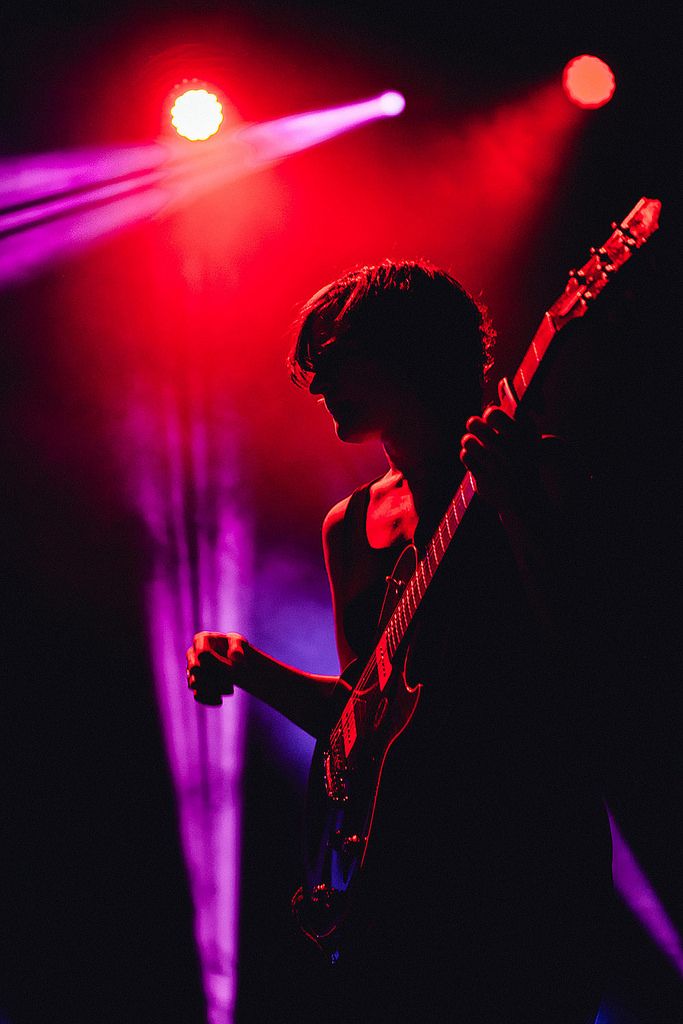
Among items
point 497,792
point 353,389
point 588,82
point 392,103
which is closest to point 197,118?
point 392,103

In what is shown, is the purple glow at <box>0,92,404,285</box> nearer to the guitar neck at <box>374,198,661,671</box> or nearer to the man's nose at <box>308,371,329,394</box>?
the man's nose at <box>308,371,329,394</box>

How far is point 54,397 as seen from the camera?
349 centimetres

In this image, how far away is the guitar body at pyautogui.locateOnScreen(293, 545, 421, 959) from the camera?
133 centimetres

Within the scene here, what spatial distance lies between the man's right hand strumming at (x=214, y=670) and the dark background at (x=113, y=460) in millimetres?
1402

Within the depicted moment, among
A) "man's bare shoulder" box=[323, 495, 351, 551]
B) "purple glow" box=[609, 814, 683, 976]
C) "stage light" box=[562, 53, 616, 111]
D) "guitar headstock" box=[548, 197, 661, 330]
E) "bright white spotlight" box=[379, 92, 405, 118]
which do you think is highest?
"bright white spotlight" box=[379, 92, 405, 118]

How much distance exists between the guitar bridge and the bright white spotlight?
3092 mm

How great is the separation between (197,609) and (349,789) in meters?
2.05

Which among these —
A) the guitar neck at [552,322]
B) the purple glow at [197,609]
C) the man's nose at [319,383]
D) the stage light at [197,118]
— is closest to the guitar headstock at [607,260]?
the guitar neck at [552,322]

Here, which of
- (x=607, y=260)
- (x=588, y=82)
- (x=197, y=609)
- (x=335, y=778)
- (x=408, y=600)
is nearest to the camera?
(x=607, y=260)

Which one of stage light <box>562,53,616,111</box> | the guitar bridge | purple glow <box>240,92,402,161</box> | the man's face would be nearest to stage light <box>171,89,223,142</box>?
purple glow <box>240,92,402,161</box>

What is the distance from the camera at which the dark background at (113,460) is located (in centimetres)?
286

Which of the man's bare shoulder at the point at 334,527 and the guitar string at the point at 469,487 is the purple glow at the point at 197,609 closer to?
the man's bare shoulder at the point at 334,527

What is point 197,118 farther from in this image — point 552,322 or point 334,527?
point 552,322

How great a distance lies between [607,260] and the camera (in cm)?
105
